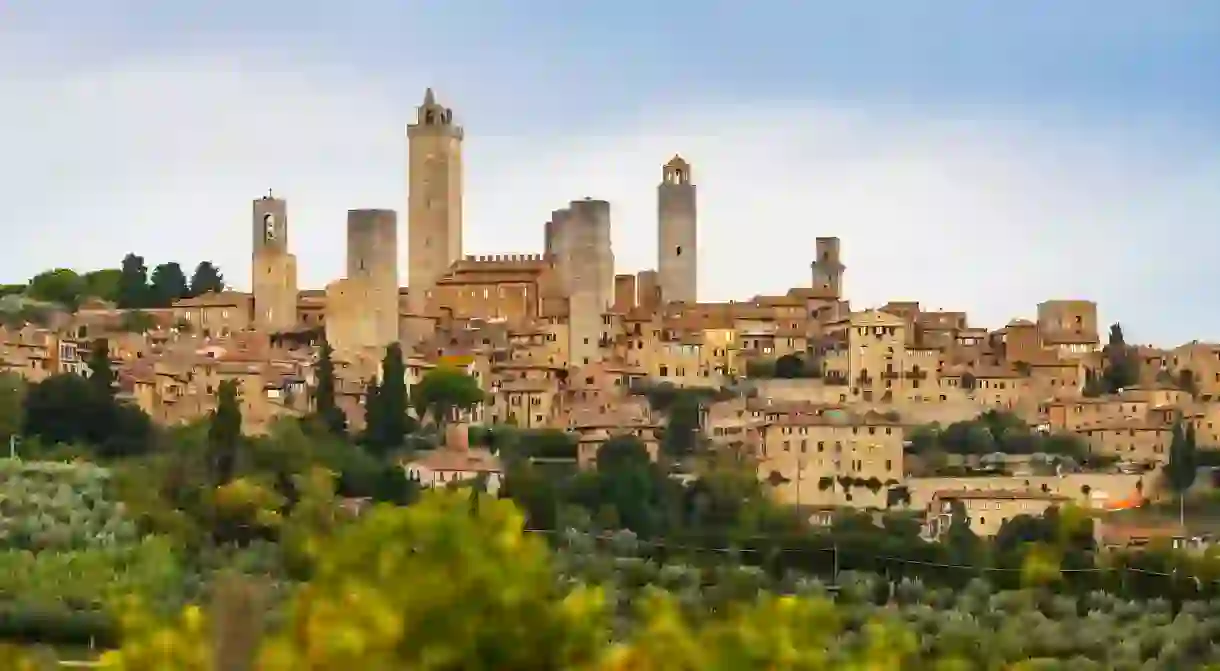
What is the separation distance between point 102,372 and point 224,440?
461cm

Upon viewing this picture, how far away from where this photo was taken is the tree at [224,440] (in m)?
41.3

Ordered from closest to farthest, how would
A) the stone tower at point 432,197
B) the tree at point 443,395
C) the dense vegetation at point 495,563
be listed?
the dense vegetation at point 495,563 → the tree at point 443,395 → the stone tower at point 432,197

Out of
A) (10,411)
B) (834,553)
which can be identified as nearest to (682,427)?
(10,411)

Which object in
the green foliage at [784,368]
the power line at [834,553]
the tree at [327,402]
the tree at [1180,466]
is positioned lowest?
the power line at [834,553]

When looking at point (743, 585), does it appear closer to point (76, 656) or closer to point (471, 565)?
point (76, 656)

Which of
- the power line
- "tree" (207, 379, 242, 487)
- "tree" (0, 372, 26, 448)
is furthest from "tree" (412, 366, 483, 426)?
the power line

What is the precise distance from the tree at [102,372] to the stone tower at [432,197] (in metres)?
8.92

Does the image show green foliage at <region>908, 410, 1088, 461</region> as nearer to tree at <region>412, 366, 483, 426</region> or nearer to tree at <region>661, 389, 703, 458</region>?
tree at <region>661, 389, 703, 458</region>

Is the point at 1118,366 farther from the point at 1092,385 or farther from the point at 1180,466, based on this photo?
the point at 1180,466

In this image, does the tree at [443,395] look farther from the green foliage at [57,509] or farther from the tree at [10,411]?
the green foliage at [57,509]

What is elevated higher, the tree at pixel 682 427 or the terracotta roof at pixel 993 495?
the tree at pixel 682 427

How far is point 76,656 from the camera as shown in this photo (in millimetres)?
28766

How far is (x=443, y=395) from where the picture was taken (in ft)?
161

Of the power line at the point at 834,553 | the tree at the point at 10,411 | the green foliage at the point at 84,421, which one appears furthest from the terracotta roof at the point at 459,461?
the tree at the point at 10,411
